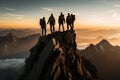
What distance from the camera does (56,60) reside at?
92062mm

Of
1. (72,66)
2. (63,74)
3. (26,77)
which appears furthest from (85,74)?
(26,77)

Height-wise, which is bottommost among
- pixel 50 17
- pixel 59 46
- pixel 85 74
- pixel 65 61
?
pixel 85 74

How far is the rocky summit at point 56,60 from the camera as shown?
9194cm

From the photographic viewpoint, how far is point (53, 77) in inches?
3516

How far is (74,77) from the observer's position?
102 m

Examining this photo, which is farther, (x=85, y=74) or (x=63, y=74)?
(x=85, y=74)

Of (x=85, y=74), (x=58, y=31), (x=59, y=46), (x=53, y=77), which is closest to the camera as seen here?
(x=53, y=77)

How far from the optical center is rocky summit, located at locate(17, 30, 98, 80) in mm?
91938

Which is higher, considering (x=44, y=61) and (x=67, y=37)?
(x=67, y=37)

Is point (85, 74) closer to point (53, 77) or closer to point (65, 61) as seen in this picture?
point (65, 61)

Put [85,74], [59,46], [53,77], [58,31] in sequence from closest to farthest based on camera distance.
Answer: [53,77]
[59,46]
[58,31]
[85,74]

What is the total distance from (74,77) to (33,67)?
17.7 meters

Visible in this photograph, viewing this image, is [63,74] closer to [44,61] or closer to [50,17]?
[44,61]

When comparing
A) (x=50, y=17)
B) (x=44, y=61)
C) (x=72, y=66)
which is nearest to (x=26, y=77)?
(x=44, y=61)
